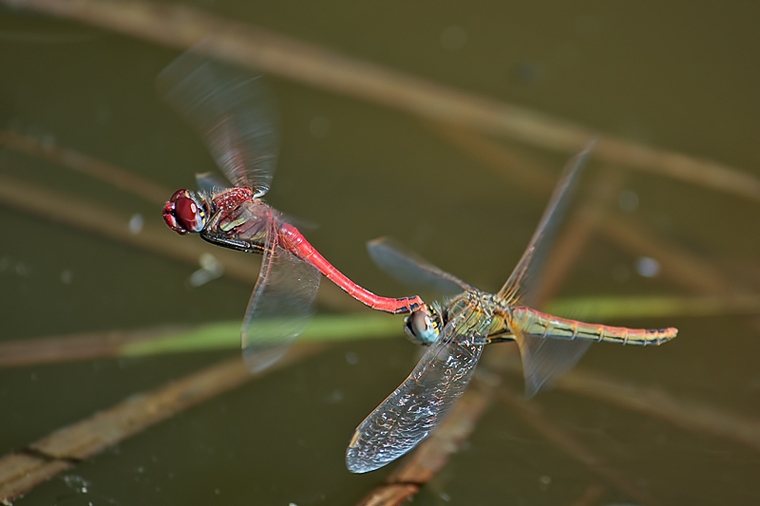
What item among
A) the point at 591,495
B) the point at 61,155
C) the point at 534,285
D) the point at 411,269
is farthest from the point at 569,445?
the point at 61,155

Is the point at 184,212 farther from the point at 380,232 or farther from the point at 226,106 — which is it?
the point at 380,232

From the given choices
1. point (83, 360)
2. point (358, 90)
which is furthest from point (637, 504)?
point (358, 90)

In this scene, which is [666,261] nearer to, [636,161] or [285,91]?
[636,161]

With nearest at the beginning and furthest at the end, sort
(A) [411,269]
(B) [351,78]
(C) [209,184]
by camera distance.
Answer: (C) [209,184], (A) [411,269], (B) [351,78]

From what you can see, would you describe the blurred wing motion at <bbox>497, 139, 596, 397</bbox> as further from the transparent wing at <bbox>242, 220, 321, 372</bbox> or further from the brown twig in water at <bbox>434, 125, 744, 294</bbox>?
the brown twig in water at <bbox>434, 125, 744, 294</bbox>

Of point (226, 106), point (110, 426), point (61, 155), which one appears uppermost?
point (61, 155)
